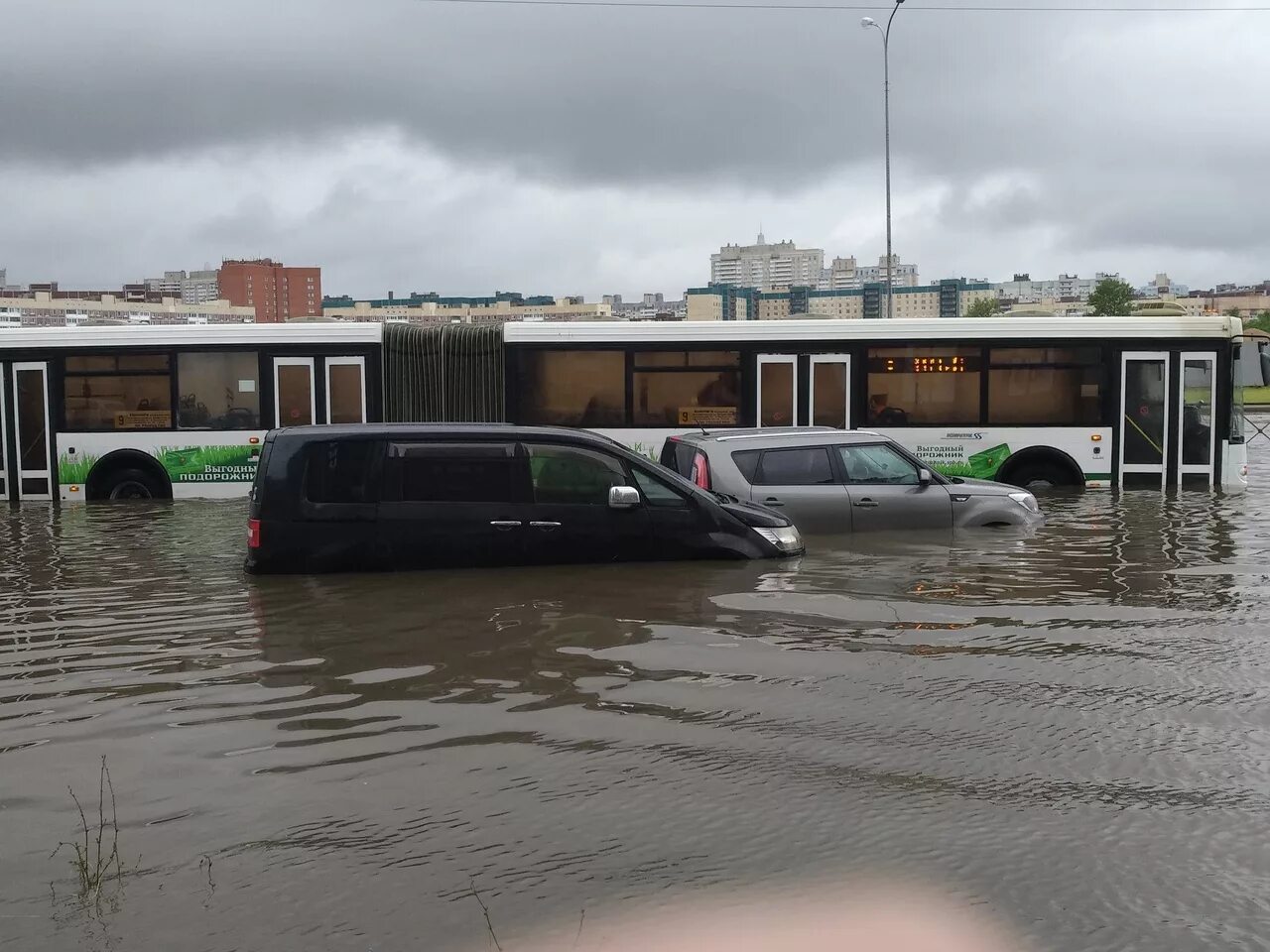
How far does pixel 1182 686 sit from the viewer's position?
24.0 feet

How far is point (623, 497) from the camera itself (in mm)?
→ 10578

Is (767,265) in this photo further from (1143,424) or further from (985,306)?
(1143,424)

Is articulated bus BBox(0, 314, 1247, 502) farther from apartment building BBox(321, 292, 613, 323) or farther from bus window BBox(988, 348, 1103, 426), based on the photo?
apartment building BBox(321, 292, 613, 323)

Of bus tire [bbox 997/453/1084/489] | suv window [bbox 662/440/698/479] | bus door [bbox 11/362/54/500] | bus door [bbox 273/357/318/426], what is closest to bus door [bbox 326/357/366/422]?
bus door [bbox 273/357/318/426]

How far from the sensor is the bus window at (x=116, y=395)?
18.6 meters

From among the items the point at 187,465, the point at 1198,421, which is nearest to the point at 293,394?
the point at 187,465

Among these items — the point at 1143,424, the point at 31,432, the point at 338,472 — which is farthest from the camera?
the point at 31,432

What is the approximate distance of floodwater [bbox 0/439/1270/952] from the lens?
443cm

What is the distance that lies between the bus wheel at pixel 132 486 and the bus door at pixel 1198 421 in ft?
47.6

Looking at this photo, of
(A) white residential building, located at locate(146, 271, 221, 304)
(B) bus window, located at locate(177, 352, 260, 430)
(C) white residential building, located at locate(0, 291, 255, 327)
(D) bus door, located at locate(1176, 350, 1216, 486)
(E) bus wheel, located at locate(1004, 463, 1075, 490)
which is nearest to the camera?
(D) bus door, located at locate(1176, 350, 1216, 486)

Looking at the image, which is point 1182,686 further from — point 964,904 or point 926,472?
point 926,472

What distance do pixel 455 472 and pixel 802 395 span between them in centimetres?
887

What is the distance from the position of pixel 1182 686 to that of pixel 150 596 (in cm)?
770

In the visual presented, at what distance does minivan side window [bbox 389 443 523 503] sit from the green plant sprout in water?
17.4 ft
